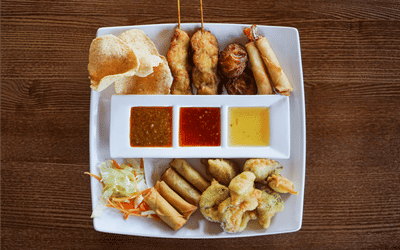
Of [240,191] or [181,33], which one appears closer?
[240,191]

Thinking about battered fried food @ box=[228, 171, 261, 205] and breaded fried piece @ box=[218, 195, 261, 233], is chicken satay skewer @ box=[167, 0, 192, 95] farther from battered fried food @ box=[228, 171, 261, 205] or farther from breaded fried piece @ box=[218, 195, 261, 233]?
breaded fried piece @ box=[218, 195, 261, 233]

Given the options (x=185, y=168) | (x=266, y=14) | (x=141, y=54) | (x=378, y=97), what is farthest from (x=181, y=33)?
(x=378, y=97)

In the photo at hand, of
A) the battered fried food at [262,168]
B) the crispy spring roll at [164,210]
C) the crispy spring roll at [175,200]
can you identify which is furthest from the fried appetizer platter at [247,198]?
the crispy spring roll at [164,210]

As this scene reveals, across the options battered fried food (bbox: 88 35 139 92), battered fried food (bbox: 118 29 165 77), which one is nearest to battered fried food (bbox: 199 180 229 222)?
battered fried food (bbox: 118 29 165 77)

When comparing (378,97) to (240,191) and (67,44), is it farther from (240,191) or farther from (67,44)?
(67,44)

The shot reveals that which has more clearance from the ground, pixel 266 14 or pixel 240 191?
pixel 266 14

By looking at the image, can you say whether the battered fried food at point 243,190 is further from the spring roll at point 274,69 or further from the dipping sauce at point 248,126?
the spring roll at point 274,69

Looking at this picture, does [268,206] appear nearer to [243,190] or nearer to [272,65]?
[243,190]

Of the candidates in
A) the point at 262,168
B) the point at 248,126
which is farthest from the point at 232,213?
the point at 248,126
